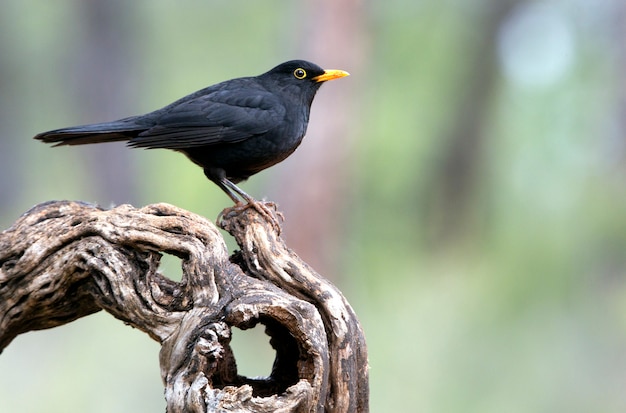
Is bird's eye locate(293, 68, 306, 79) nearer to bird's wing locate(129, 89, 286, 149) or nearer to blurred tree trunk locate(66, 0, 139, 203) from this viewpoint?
bird's wing locate(129, 89, 286, 149)

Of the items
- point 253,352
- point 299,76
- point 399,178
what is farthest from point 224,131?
point 399,178

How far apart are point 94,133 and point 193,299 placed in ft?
4.58

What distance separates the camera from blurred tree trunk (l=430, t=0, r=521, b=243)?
18.9 meters

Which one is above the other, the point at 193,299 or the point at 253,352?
the point at 253,352

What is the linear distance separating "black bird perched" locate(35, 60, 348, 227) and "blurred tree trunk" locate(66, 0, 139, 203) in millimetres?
11985

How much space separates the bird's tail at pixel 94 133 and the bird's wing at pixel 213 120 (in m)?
0.09

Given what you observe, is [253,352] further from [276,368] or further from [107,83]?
[107,83]

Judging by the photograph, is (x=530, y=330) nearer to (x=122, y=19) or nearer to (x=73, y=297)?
(x=73, y=297)

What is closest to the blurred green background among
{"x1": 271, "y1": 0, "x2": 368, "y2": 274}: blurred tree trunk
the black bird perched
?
{"x1": 271, "y1": 0, "x2": 368, "y2": 274}: blurred tree trunk

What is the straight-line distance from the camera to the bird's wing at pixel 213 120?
4871 millimetres

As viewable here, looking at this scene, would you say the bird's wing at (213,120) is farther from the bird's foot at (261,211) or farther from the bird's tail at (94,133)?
the bird's foot at (261,211)

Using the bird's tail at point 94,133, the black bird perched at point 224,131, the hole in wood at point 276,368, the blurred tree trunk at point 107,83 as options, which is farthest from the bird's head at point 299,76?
the blurred tree trunk at point 107,83

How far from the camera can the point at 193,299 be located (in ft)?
12.4

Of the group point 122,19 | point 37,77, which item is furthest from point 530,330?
point 37,77
